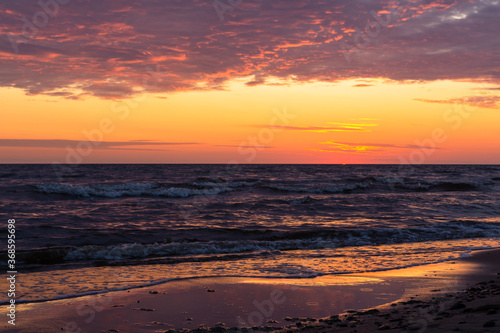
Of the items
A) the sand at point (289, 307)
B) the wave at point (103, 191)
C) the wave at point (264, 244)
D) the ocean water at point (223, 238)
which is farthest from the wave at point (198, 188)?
the sand at point (289, 307)

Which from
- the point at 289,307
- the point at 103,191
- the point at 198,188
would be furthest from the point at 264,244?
the point at 198,188

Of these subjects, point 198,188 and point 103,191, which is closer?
point 103,191

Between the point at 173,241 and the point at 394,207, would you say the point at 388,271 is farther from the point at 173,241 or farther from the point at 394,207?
the point at 394,207

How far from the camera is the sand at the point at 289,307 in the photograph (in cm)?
654

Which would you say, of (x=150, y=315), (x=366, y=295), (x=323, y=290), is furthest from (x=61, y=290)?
(x=366, y=295)

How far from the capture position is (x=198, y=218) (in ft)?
70.4

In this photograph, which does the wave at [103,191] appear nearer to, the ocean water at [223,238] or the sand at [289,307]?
the ocean water at [223,238]

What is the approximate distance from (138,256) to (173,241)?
2.51 m

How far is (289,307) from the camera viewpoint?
7.86 m

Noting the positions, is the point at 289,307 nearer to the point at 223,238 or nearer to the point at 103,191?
the point at 223,238

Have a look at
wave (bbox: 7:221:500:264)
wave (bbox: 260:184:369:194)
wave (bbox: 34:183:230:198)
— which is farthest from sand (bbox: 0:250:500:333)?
wave (bbox: 260:184:369:194)

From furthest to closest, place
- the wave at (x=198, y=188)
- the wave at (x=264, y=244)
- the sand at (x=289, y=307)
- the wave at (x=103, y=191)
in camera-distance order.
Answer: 1. the wave at (x=198, y=188)
2. the wave at (x=103, y=191)
3. the wave at (x=264, y=244)
4. the sand at (x=289, y=307)

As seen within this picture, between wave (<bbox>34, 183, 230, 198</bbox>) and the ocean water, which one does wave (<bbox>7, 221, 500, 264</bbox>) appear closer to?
the ocean water

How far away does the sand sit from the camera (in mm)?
6535
